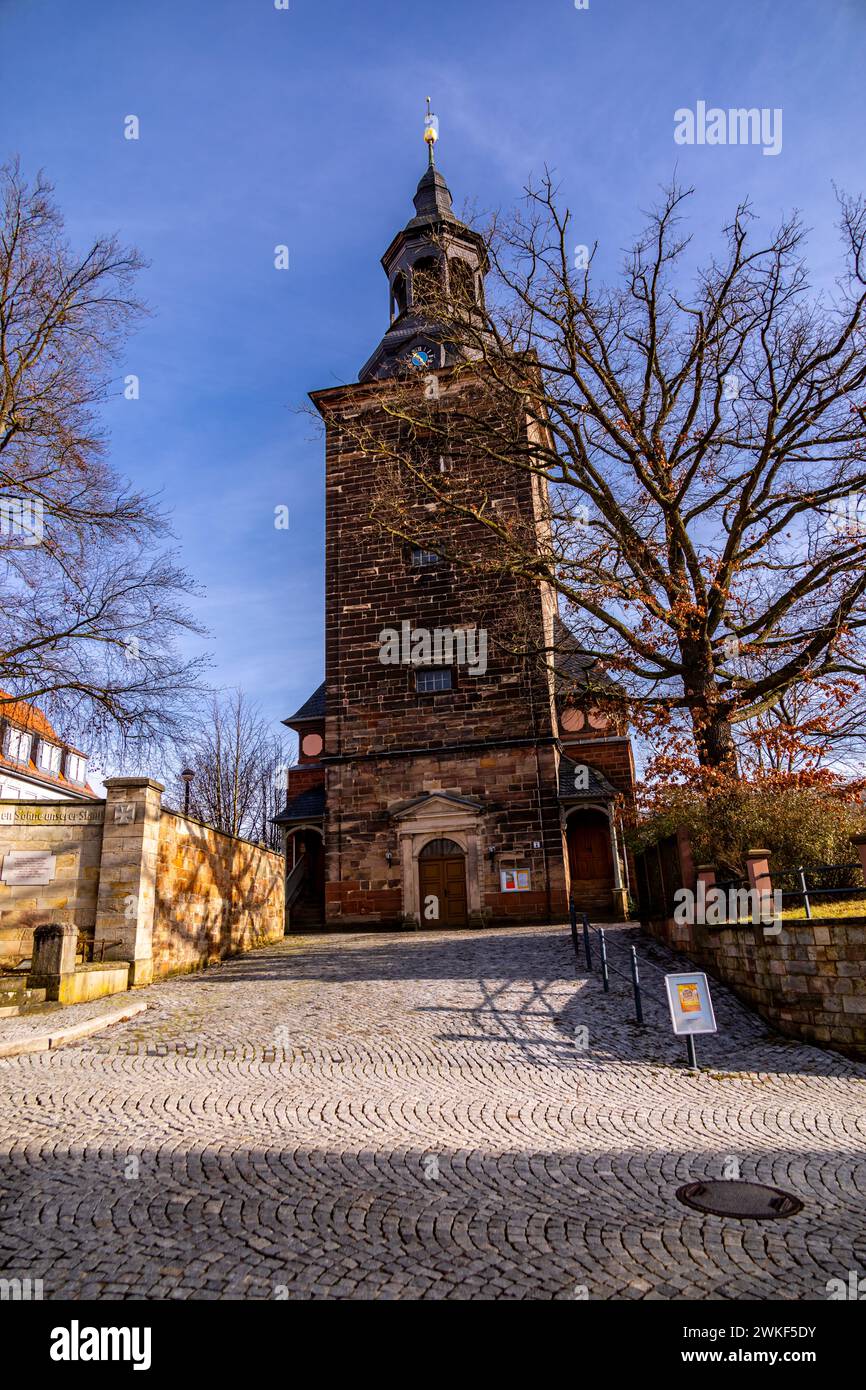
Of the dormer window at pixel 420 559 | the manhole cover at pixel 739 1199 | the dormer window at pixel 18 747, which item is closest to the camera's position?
the manhole cover at pixel 739 1199

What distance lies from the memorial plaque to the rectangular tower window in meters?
11.2

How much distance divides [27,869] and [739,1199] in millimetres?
11196

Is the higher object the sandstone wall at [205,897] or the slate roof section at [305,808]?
the slate roof section at [305,808]

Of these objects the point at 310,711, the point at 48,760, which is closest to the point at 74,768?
the point at 48,760

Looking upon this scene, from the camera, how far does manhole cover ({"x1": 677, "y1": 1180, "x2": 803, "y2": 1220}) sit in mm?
4367

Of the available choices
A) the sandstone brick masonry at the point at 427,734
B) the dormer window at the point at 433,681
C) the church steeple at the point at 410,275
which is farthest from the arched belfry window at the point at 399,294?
the dormer window at the point at 433,681

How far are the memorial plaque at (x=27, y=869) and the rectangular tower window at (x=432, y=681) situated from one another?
11216 mm

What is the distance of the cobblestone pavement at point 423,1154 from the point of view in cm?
378

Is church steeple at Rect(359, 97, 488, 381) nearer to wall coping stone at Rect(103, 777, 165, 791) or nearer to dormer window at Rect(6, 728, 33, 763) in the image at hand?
wall coping stone at Rect(103, 777, 165, 791)

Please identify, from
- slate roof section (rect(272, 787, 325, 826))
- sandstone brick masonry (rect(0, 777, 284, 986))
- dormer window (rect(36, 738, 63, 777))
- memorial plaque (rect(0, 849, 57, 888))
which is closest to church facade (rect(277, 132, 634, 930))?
slate roof section (rect(272, 787, 325, 826))

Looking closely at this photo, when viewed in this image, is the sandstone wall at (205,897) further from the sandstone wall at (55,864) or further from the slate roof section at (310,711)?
the slate roof section at (310,711)
